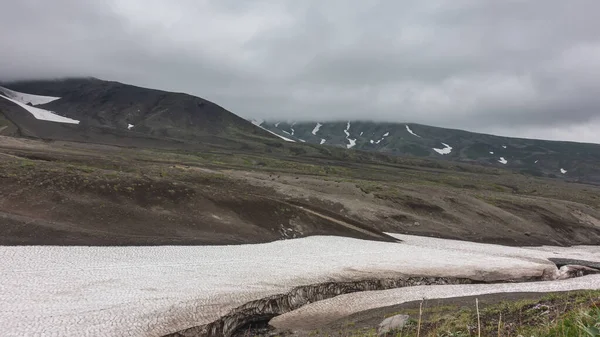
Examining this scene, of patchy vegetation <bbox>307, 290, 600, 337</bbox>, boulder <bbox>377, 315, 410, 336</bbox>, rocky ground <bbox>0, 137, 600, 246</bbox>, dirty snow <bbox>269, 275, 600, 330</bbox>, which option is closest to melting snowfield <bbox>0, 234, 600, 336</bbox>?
dirty snow <bbox>269, 275, 600, 330</bbox>

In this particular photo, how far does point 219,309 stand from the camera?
20672 millimetres

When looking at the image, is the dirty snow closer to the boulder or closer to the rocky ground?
the boulder

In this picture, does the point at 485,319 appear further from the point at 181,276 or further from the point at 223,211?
the point at 223,211

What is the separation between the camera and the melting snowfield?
17984 mm

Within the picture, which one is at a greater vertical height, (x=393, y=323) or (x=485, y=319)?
(x=485, y=319)

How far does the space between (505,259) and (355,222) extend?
64.0ft

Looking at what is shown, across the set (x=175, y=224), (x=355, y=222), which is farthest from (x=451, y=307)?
(x=355, y=222)

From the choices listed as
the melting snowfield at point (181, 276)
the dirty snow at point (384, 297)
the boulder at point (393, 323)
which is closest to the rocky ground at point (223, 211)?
the melting snowfield at point (181, 276)

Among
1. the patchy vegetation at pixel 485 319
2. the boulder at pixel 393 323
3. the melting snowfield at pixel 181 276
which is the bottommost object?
the melting snowfield at pixel 181 276

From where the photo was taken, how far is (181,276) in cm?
2612

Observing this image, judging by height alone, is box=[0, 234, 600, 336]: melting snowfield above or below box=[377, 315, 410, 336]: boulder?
below

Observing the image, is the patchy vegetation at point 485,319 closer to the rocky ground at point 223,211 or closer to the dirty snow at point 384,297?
the dirty snow at point 384,297

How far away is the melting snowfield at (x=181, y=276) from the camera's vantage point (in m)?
18.0

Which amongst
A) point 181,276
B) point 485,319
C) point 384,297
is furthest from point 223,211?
point 485,319
